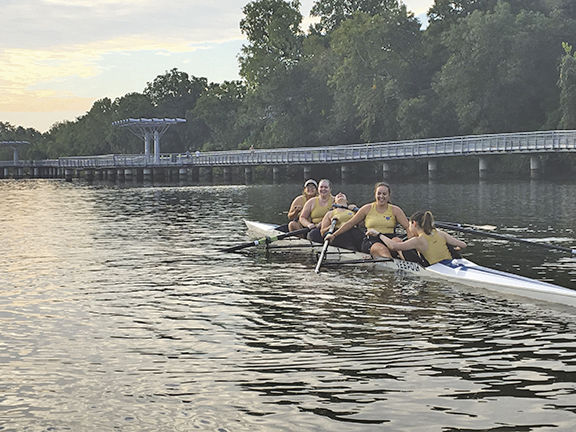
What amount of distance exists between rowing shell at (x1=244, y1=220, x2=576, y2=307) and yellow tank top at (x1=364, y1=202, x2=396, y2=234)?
23.3 inches

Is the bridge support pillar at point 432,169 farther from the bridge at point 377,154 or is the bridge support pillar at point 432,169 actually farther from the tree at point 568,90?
the tree at point 568,90

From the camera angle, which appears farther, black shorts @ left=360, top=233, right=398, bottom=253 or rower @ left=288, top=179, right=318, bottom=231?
rower @ left=288, top=179, right=318, bottom=231

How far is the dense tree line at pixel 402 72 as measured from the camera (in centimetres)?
7012

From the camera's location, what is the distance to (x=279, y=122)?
3639 inches

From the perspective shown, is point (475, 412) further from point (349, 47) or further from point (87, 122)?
point (87, 122)

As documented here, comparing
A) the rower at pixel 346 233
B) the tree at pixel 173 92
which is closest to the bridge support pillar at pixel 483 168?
the rower at pixel 346 233

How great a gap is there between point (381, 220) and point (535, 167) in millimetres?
51314

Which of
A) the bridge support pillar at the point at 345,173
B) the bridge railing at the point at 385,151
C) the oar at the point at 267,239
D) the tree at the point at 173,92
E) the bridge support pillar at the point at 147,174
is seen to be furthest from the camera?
the tree at the point at 173,92

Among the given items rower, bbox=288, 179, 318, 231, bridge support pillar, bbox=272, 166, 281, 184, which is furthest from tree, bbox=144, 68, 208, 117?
rower, bbox=288, 179, 318, 231

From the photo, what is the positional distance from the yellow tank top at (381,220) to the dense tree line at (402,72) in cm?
5211

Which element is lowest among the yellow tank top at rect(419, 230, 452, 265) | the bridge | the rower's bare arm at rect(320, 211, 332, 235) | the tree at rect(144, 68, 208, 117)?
the yellow tank top at rect(419, 230, 452, 265)

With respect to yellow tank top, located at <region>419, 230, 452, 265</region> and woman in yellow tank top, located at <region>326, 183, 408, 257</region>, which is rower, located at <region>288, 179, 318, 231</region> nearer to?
woman in yellow tank top, located at <region>326, 183, 408, 257</region>

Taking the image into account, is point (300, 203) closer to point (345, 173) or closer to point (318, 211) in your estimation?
point (318, 211)

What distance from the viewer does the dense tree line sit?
70125 millimetres
